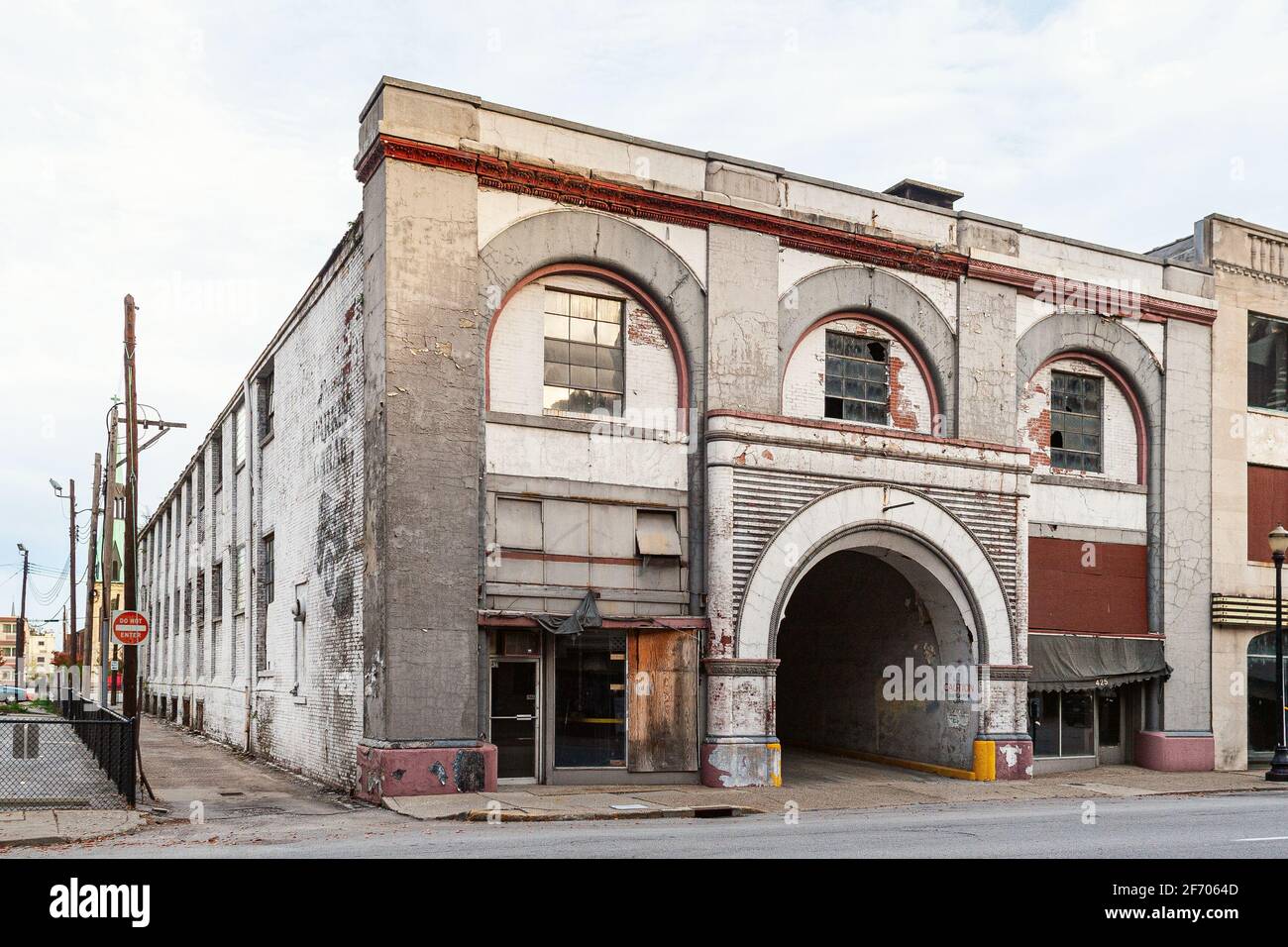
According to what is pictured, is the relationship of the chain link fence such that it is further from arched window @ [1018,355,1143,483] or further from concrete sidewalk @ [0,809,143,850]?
arched window @ [1018,355,1143,483]

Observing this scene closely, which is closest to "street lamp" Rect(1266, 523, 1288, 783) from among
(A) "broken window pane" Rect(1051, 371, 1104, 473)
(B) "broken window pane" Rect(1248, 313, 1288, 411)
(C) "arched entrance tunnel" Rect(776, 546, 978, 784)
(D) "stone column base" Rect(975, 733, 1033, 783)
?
(A) "broken window pane" Rect(1051, 371, 1104, 473)

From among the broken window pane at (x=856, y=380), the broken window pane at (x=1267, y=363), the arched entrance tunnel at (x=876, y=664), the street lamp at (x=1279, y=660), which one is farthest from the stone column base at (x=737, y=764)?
the broken window pane at (x=1267, y=363)

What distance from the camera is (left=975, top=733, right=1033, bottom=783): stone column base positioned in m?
21.9

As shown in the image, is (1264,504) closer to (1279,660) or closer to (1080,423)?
(1279,660)

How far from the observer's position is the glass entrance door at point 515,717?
19.0 m

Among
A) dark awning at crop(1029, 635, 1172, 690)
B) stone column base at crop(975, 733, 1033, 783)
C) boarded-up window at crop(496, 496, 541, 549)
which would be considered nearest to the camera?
boarded-up window at crop(496, 496, 541, 549)

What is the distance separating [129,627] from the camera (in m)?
18.5

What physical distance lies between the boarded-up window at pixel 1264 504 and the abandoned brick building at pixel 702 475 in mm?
1588

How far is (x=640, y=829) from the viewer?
1460 centimetres

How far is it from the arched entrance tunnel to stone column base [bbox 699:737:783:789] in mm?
1648

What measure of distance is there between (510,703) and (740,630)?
3.80 m

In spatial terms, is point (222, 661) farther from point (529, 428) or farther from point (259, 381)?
point (529, 428)

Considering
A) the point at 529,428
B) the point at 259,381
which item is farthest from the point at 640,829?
the point at 259,381

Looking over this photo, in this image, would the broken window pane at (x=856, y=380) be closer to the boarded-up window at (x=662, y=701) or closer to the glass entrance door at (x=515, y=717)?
the boarded-up window at (x=662, y=701)
